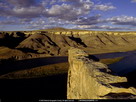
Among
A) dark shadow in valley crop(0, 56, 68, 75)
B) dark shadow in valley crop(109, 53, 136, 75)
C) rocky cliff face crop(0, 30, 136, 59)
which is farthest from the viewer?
rocky cliff face crop(0, 30, 136, 59)

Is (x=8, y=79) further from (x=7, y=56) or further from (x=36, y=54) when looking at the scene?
(x=36, y=54)

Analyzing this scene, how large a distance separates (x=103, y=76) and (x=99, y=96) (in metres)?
1.52

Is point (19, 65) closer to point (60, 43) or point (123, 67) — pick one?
point (123, 67)

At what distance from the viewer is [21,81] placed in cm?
4078

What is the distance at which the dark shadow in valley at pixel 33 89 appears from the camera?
30422 mm

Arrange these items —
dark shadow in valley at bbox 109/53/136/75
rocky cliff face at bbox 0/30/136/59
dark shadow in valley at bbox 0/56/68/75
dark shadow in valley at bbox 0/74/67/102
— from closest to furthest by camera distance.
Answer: dark shadow in valley at bbox 0/74/67/102, dark shadow in valley at bbox 109/53/136/75, dark shadow in valley at bbox 0/56/68/75, rocky cliff face at bbox 0/30/136/59

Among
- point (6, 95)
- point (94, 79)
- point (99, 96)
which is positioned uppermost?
point (94, 79)

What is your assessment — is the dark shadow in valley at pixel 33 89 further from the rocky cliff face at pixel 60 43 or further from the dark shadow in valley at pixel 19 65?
the rocky cliff face at pixel 60 43

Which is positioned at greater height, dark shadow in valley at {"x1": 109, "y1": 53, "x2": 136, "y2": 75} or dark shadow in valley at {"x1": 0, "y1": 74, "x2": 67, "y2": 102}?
dark shadow in valley at {"x1": 109, "y1": 53, "x2": 136, "y2": 75}

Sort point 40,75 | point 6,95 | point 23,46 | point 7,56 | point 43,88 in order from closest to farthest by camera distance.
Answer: point 6,95, point 43,88, point 40,75, point 7,56, point 23,46

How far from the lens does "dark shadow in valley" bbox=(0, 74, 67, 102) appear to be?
30422 mm

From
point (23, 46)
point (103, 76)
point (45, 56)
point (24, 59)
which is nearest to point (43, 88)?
point (103, 76)

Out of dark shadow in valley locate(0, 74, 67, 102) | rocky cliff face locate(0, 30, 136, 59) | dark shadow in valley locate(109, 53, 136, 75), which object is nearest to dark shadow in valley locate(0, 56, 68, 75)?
rocky cliff face locate(0, 30, 136, 59)

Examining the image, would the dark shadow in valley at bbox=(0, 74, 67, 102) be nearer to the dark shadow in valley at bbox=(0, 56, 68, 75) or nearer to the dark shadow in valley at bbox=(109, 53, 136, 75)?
the dark shadow in valley at bbox=(0, 56, 68, 75)
